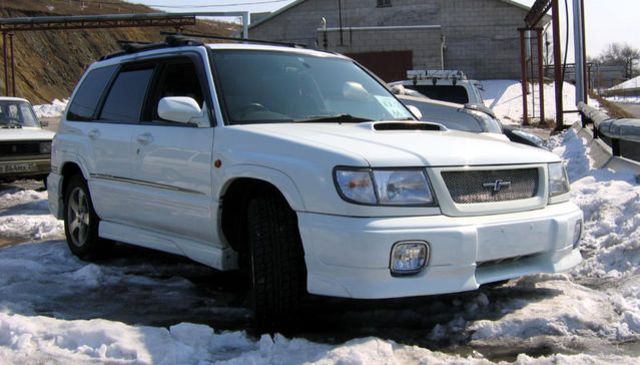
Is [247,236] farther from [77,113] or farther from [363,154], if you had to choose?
[77,113]

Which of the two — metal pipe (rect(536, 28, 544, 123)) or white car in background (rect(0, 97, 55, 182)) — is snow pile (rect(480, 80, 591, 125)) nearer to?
metal pipe (rect(536, 28, 544, 123))

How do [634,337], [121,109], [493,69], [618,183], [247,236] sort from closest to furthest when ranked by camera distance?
[634,337] < [247,236] < [121,109] < [618,183] < [493,69]

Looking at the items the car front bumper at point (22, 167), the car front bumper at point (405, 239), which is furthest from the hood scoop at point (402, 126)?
the car front bumper at point (22, 167)

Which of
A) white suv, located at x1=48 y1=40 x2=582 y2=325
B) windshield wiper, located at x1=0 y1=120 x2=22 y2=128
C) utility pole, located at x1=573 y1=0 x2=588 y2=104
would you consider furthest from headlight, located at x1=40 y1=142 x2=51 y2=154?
→ utility pole, located at x1=573 y1=0 x2=588 y2=104

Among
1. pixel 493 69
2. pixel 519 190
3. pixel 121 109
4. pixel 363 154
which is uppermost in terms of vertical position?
pixel 493 69

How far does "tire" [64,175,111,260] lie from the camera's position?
19.1ft

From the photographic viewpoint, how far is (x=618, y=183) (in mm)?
6922

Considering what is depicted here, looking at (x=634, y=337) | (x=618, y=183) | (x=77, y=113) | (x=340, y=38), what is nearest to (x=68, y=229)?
(x=77, y=113)

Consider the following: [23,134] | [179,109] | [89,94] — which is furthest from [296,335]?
[23,134]

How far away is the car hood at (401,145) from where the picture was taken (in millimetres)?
3562

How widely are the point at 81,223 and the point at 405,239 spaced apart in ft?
12.0

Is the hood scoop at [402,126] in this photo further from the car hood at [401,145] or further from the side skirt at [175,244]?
the side skirt at [175,244]

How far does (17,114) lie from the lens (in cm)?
1140

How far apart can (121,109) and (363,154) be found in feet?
9.00
